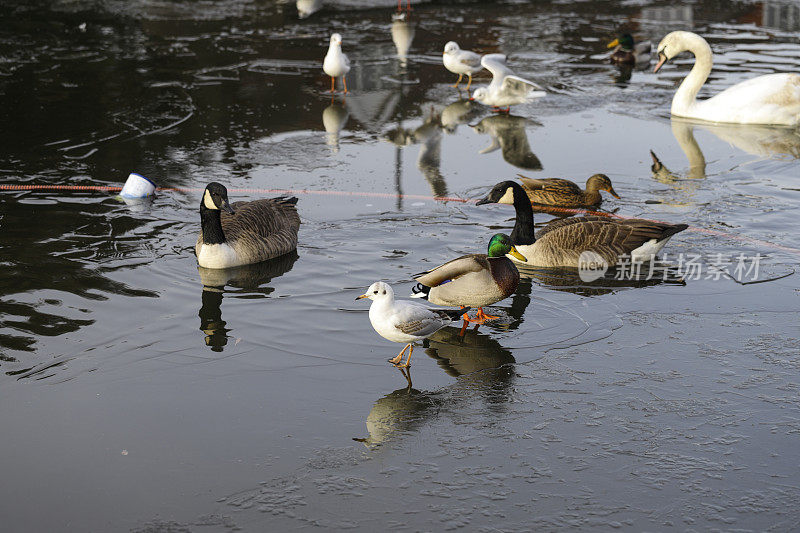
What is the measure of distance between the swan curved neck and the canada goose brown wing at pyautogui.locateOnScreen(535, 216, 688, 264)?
6.31 m

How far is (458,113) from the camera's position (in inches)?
611

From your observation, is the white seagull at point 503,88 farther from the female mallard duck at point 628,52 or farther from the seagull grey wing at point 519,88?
the female mallard duck at point 628,52

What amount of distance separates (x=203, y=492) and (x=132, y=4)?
2036 cm

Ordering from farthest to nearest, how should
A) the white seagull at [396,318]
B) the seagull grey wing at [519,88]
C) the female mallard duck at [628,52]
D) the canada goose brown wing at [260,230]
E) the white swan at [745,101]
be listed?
the female mallard duck at [628,52] < the seagull grey wing at [519,88] < the white swan at [745,101] < the canada goose brown wing at [260,230] < the white seagull at [396,318]

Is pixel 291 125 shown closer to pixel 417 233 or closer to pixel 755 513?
pixel 417 233

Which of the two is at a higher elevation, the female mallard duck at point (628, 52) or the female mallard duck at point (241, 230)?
the female mallard duck at point (628, 52)

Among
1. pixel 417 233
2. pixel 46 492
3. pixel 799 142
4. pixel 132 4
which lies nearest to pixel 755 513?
pixel 46 492

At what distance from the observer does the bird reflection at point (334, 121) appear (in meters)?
13.6

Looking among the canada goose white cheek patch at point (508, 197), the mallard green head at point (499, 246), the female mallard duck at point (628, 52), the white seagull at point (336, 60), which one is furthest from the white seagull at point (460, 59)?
the mallard green head at point (499, 246)

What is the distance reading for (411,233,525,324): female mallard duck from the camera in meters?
7.91

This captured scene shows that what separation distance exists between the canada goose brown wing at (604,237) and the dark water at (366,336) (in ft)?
1.24

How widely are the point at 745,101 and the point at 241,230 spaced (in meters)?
9.05

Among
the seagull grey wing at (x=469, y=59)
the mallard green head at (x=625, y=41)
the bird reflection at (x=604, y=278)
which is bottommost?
the bird reflection at (x=604, y=278)

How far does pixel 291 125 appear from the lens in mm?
14406
